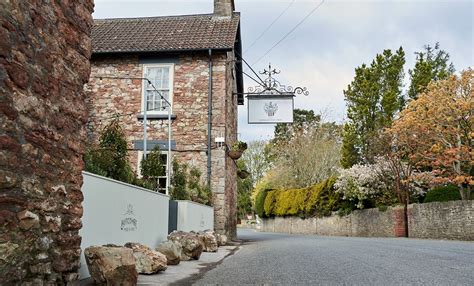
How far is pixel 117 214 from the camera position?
7004 millimetres

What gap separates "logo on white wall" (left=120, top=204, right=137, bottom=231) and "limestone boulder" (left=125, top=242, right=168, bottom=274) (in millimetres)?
307

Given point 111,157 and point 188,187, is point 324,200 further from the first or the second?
point 111,157

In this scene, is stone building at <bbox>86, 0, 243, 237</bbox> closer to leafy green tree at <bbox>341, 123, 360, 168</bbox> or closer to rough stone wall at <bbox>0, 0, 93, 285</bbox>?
rough stone wall at <bbox>0, 0, 93, 285</bbox>

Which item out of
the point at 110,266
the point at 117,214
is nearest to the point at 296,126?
the point at 117,214

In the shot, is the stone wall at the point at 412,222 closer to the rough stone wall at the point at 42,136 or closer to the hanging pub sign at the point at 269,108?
the hanging pub sign at the point at 269,108

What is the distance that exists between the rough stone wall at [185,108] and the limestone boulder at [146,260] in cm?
893

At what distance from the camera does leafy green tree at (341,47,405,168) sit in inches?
1152

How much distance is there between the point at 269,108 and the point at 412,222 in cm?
860

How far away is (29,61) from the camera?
13.0 feet

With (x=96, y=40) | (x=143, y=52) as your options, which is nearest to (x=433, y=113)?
(x=143, y=52)

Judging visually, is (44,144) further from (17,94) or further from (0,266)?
(0,266)

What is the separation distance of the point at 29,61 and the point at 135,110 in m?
12.8

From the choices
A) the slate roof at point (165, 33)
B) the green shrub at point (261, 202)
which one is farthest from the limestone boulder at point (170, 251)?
the green shrub at point (261, 202)

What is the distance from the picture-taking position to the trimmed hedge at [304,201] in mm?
27692
